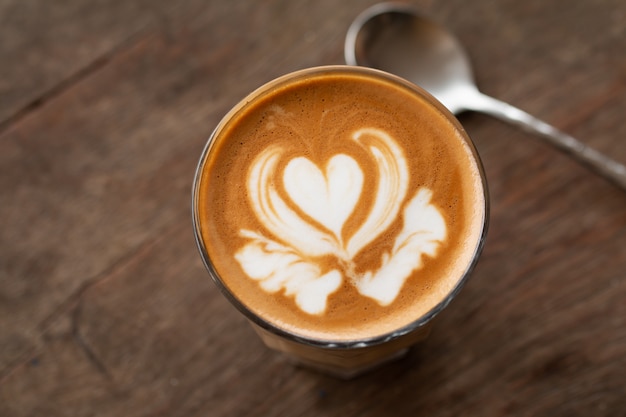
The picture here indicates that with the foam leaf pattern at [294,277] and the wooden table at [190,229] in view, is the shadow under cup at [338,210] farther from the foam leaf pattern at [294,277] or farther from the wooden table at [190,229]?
the wooden table at [190,229]

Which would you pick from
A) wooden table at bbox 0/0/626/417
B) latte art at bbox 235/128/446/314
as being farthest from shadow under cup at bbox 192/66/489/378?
wooden table at bbox 0/0/626/417

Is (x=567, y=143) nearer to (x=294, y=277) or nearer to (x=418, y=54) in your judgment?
(x=418, y=54)

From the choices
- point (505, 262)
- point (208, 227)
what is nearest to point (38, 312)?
point (208, 227)

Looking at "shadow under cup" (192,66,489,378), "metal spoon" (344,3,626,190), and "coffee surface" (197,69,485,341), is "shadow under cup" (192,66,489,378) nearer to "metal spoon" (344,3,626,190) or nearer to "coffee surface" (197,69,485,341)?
"coffee surface" (197,69,485,341)

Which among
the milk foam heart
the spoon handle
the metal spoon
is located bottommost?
the spoon handle

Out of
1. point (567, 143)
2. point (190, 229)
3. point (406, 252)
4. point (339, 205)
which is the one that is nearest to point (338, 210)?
point (339, 205)

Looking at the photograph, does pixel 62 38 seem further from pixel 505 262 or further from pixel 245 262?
pixel 505 262
